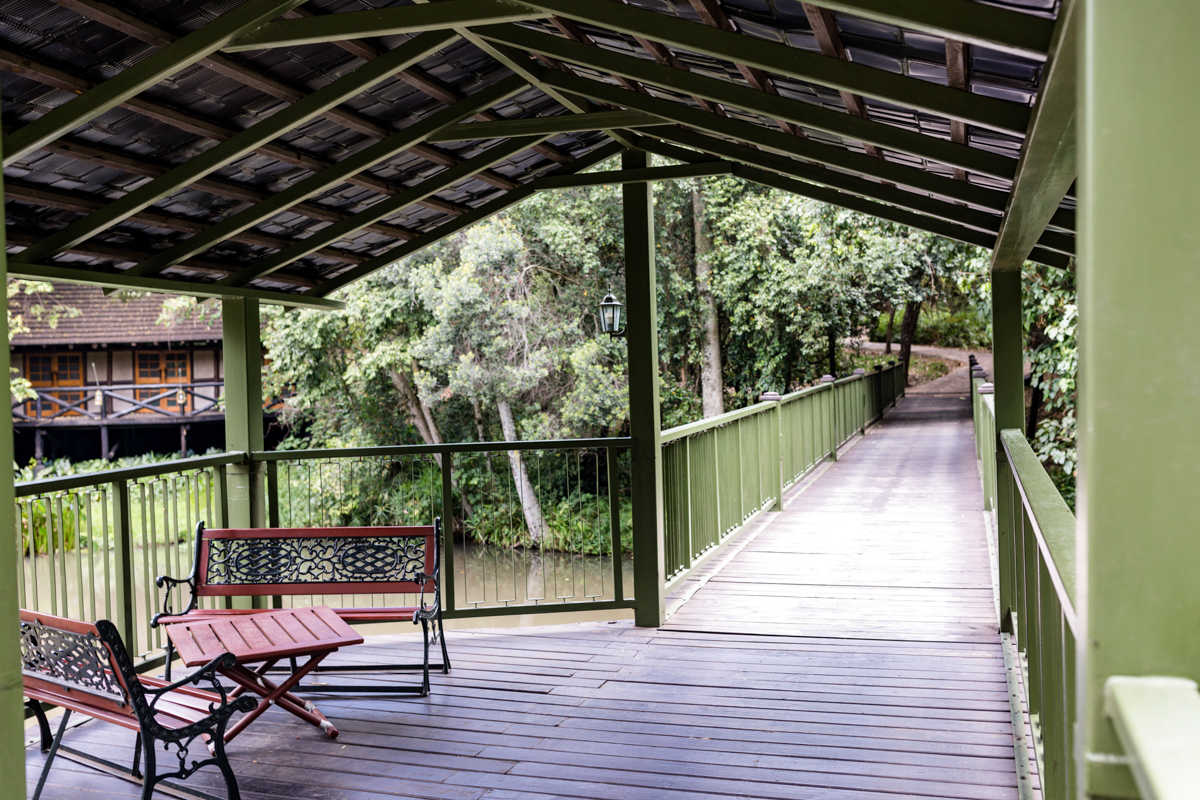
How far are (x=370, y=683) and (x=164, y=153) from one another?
2978 mm

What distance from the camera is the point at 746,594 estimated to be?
6.57 metres

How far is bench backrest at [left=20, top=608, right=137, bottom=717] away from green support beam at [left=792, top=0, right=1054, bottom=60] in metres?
2.92

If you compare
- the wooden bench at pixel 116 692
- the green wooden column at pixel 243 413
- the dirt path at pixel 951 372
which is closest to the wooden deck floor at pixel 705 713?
the wooden bench at pixel 116 692

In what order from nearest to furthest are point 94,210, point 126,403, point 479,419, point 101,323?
point 94,210, point 479,419, point 126,403, point 101,323

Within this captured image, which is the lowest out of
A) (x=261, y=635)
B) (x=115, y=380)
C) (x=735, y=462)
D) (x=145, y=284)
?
(x=261, y=635)

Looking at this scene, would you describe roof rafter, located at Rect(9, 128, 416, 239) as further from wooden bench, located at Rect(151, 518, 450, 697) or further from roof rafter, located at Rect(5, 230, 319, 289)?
wooden bench, located at Rect(151, 518, 450, 697)

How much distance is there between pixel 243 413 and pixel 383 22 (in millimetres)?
3323

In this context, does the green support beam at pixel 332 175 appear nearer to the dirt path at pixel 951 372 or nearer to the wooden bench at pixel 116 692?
the wooden bench at pixel 116 692

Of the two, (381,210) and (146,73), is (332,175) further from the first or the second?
(146,73)

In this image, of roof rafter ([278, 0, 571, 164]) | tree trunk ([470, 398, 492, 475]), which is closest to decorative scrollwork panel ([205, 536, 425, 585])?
roof rafter ([278, 0, 571, 164])

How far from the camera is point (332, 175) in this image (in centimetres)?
530

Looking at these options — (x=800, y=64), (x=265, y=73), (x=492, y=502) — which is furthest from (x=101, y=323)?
(x=800, y=64)

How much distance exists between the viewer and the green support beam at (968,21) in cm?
202

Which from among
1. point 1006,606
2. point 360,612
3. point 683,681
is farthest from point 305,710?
point 1006,606
